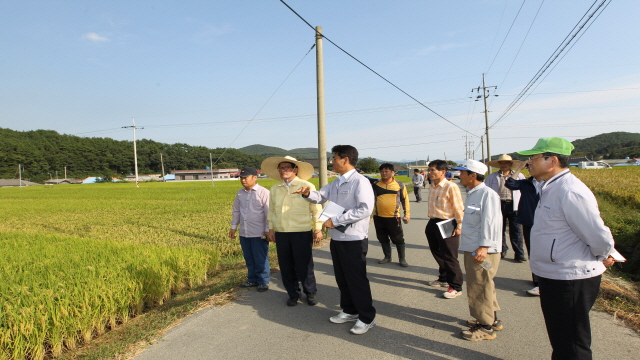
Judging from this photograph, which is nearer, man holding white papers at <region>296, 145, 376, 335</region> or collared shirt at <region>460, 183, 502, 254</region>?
collared shirt at <region>460, 183, 502, 254</region>

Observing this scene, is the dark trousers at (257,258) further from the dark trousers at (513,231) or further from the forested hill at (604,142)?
the forested hill at (604,142)

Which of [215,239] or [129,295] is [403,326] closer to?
[129,295]

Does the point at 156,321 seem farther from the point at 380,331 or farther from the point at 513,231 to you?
the point at 513,231

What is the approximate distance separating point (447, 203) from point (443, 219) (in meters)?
0.22

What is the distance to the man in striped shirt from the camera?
434 cm

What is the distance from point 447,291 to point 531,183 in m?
1.80

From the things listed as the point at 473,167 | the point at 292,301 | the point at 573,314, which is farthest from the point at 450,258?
the point at 573,314

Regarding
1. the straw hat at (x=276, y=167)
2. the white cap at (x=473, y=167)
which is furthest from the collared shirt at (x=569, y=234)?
the straw hat at (x=276, y=167)

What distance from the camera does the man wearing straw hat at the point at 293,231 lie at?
13.6 feet

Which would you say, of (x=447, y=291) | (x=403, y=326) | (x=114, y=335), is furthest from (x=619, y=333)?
(x=114, y=335)

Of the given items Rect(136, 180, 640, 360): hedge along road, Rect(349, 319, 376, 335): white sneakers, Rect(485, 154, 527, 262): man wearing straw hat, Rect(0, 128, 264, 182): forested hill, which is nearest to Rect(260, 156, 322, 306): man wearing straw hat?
Rect(136, 180, 640, 360): hedge along road

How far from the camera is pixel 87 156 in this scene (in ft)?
316

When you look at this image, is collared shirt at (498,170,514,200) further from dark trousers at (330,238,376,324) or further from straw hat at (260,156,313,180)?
dark trousers at (330,238,376,324)

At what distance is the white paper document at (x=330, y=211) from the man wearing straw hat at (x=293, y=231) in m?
0.76
